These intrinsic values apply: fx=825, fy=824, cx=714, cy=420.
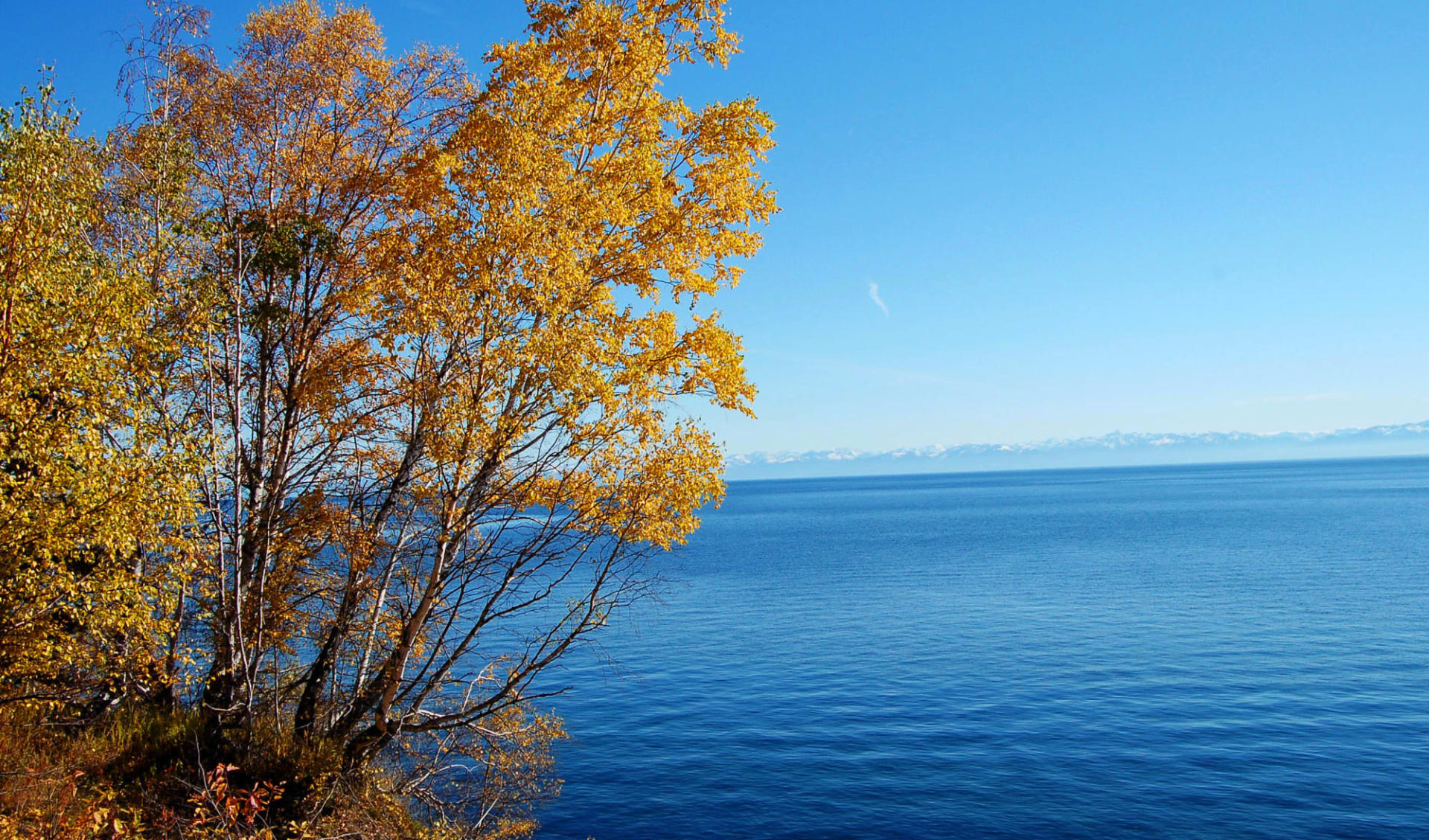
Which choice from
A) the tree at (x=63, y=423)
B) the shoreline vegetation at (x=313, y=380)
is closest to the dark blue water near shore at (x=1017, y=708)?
the shoreline vegetation at (x=313, y=380)

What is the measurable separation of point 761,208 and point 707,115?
1.89 m

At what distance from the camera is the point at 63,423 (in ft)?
35.1

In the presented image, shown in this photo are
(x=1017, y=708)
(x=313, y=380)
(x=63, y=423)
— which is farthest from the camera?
(x=1017, y=708)

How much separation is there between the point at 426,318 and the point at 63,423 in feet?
15.5

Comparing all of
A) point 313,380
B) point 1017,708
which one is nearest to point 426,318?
point 313,380

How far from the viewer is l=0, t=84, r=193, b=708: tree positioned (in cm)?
1034

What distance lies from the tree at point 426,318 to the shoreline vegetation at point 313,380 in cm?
7

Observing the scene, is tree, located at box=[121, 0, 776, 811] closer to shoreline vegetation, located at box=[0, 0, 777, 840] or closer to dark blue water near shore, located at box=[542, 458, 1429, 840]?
shoreline vegetation, located at box=[0, 0, 777, 840]

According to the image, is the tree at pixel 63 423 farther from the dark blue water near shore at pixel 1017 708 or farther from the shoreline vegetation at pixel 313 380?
the dark blue water near shore at pixel 1017 708

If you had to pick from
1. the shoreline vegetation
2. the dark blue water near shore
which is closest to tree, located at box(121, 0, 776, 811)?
the shoreline vegetation

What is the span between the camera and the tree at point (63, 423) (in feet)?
33.9

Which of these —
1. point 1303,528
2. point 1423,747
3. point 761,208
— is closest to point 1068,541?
point 1303,528

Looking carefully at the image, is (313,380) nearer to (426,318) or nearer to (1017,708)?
(426,318)

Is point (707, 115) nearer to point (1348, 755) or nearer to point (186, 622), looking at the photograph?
point (186, 622)
